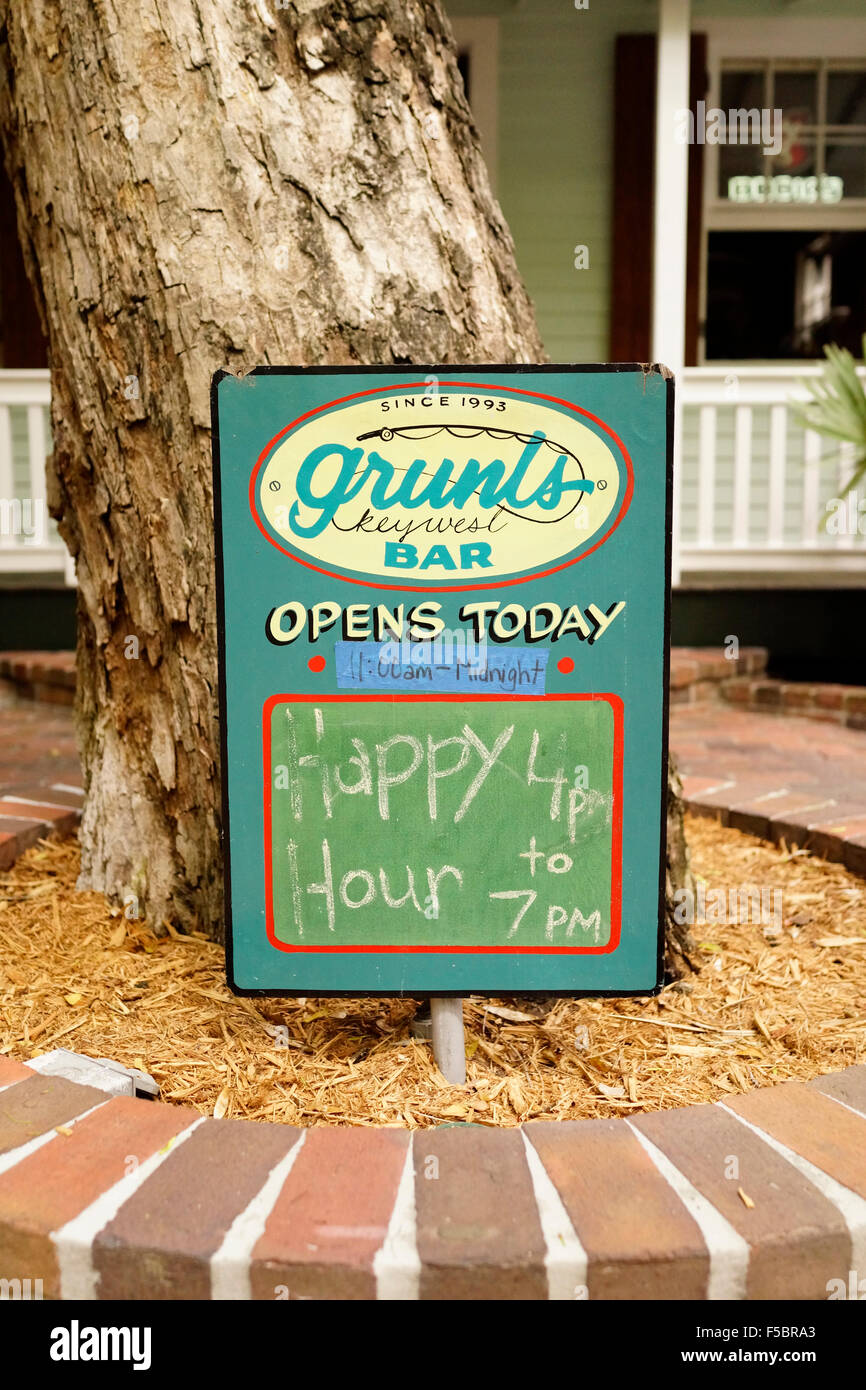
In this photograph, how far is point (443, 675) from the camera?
135cm

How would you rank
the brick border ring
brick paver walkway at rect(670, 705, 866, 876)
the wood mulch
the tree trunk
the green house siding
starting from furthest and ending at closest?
the green house siding, brick paver walkway at rect(670, 705, 866, 876), the tree trunk, the wood mulch, the brick border ring

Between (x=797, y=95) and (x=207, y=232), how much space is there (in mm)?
5446

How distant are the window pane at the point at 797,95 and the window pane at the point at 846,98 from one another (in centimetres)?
10

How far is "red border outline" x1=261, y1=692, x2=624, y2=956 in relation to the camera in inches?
53.5

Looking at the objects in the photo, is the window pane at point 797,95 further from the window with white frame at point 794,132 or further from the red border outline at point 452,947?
the red border outline at point 452,947

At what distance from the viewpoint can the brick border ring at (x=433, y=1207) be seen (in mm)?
1038

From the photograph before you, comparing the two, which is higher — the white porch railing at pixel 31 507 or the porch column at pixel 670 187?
the porch column at pixel 670 187

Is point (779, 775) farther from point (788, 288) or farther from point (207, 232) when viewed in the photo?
point (788, 288)

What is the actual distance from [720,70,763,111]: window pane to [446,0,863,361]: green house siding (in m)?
0.33

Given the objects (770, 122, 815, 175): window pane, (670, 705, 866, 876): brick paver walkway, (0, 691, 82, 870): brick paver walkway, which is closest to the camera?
(0, 691, 82, 870): brick paver walkway

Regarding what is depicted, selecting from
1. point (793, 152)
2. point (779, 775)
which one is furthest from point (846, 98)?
point (779, 775)

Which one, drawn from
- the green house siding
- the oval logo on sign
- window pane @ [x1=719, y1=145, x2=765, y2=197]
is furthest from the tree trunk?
window pane @ [x1=719, y1=145, x2=765, y2=197]

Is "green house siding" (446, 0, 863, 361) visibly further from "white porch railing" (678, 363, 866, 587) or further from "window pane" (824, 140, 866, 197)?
"white porch railing" (678, 363, 866, 587)

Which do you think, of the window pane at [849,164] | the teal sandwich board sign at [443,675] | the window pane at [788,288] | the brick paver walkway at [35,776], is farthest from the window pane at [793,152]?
the teal sandwich board sign at [443,675]
